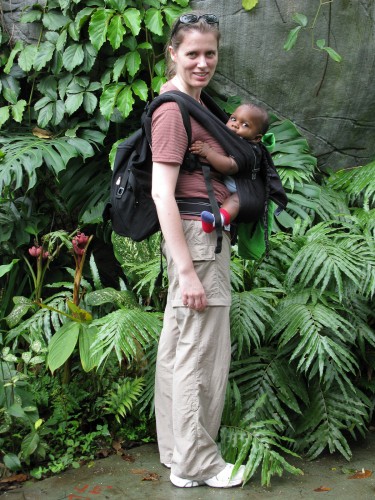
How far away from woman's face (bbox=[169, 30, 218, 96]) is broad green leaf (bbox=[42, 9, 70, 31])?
234cm

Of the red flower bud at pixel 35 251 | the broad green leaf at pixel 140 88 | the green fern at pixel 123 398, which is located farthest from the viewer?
the broad green leaf at pixel 140 88

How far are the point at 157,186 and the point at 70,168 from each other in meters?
2.44

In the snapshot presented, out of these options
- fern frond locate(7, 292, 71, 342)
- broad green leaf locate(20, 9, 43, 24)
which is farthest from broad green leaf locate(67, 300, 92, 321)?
broad green leaf locate(20, 9, 43, 24)

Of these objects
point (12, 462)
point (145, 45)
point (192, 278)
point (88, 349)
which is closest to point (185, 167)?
point (192, 278)

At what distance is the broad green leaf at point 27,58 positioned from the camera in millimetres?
5172

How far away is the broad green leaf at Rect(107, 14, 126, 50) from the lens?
501cm

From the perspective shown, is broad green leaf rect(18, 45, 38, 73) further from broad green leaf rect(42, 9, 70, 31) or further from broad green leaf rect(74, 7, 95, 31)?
broad green leaf rect(74, 7, 95, 31)

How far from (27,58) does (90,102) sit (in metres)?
0.54

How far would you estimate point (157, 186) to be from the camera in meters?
3.02

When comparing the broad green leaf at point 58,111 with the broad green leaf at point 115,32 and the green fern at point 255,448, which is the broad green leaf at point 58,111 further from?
the green fern at point 255,448

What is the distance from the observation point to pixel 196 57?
3.10 m

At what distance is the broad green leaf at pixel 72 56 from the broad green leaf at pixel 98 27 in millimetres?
168

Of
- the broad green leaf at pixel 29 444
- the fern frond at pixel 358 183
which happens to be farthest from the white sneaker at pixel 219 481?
the fern frond at pixel 358 183

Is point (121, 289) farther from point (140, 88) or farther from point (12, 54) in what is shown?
point (12, 54)
